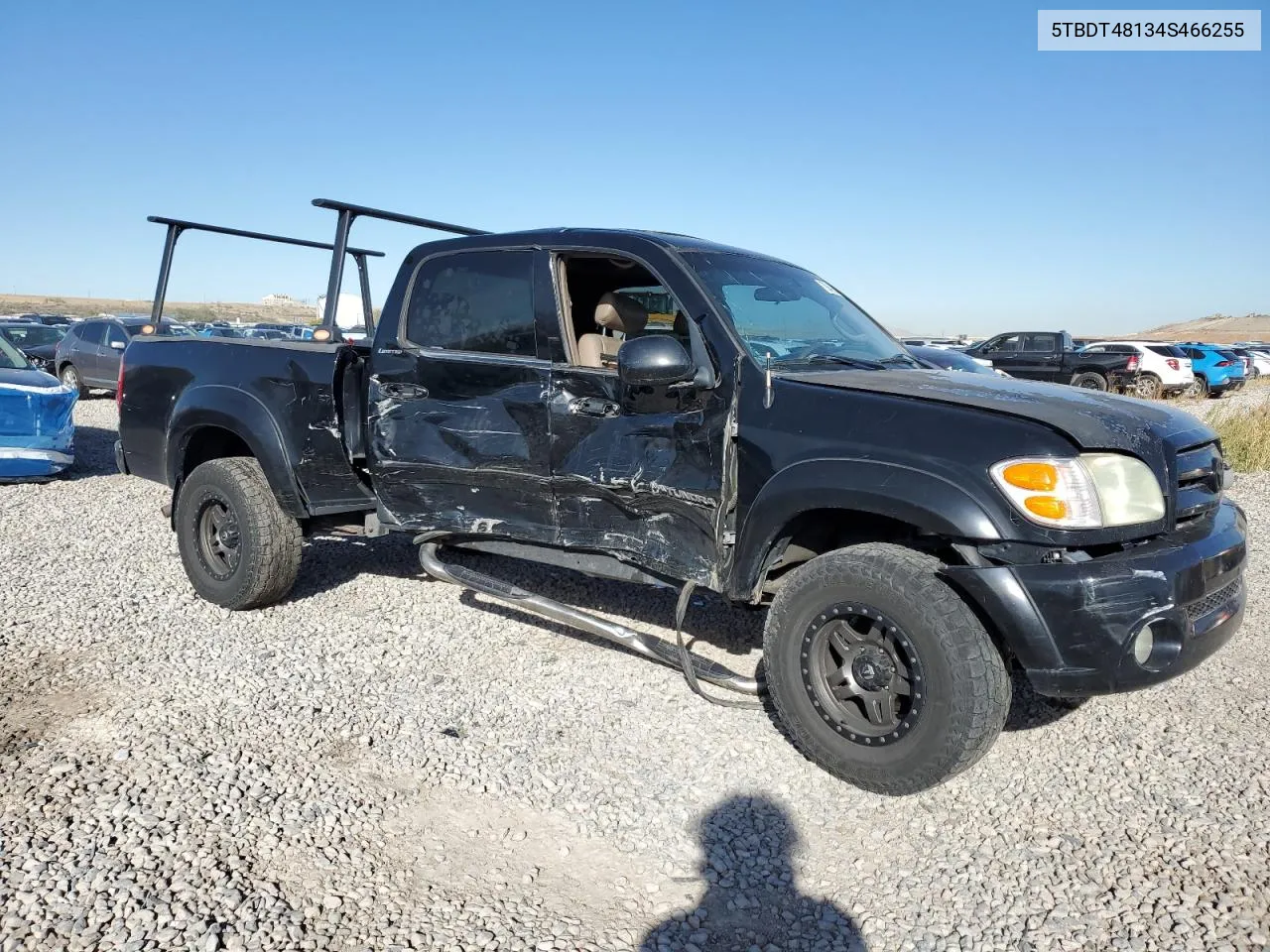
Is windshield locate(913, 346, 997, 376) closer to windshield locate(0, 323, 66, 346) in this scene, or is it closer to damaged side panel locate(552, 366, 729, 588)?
damaged side panel locate(552, 366, 729, 588)

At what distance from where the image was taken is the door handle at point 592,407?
383cm

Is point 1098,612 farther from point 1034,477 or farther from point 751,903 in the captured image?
point 751,903

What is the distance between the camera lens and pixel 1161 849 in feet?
9.54

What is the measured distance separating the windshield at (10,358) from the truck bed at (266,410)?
5469mm

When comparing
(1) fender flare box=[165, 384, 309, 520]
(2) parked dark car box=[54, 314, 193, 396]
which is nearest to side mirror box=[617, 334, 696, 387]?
(1) fender flare box=[165, 384, 309, 520]

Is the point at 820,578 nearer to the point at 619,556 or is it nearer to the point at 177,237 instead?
the point at 619,556

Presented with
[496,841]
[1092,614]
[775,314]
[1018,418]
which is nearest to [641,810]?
[496,841]

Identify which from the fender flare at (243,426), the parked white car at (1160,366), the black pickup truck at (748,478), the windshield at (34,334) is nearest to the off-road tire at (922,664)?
the black pickup truck at (748,478)

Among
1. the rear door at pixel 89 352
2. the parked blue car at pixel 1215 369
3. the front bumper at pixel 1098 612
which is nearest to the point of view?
the front bumper at pixel 1098 612

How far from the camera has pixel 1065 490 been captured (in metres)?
2.82

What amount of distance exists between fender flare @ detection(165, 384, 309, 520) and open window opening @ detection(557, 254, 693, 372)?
1.81 m

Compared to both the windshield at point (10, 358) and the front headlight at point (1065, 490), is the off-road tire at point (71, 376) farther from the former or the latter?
the front headlight at point (1065, 490)

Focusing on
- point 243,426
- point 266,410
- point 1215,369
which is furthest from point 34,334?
point 1215,369

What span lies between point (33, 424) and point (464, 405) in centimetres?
705
